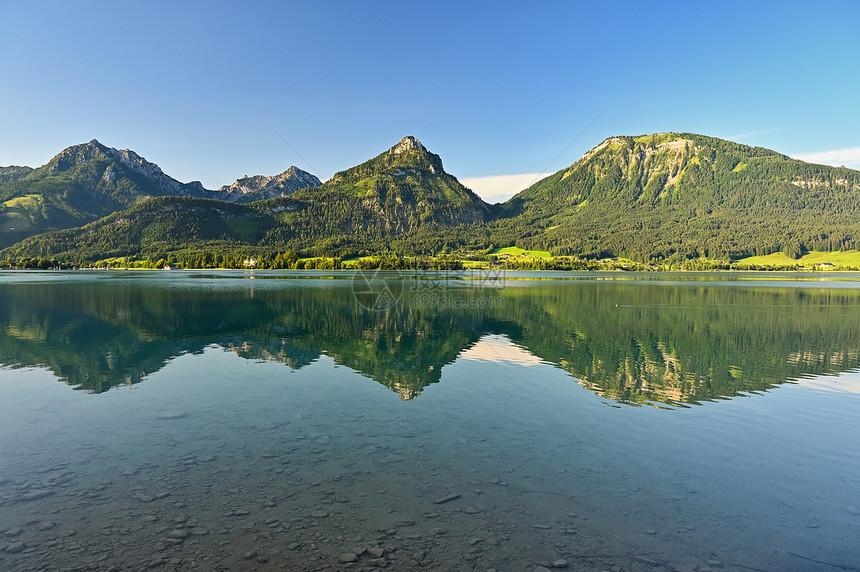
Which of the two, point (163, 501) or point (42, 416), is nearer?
point (163, 501)

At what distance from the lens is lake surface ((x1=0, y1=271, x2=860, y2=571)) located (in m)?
9.24

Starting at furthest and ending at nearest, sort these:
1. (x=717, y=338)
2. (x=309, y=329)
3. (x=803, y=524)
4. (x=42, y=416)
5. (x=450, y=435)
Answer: (x=309, y=329) → (x=717, y=338) → (x=42, y=416) → (x=450, y=435) → (x=803, y=524)

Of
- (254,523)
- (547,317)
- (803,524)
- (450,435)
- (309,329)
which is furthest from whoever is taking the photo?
(547,317)

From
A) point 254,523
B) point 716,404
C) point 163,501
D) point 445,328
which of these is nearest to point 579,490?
point 254,523

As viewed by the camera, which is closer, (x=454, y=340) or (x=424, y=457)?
(x=424, y=457)

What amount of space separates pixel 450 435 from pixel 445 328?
2729 centimetres

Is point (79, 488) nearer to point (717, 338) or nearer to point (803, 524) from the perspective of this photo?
point (803, 524)

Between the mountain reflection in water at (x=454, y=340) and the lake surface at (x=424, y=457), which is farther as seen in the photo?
the mountain reflection in water at (x=454, y=340)

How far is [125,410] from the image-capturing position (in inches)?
712

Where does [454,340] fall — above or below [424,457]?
below

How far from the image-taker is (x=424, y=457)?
45.1ft

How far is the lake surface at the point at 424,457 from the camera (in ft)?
30.3

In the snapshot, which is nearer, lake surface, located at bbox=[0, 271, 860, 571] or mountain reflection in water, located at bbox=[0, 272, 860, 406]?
lake surface, located at bbox=[0, 271, 860, 571]

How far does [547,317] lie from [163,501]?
150 ft
